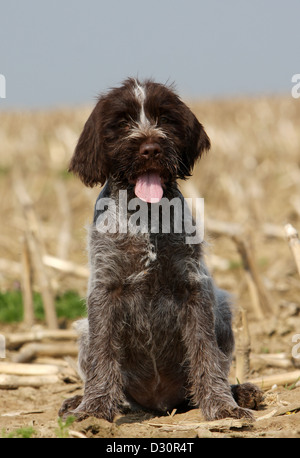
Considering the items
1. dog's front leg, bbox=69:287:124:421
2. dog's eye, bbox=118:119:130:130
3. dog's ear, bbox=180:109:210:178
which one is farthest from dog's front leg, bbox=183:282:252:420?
dog's eye, bbox=118:119:130:130

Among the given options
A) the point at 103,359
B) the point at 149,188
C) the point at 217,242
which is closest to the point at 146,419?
the point at 103,359

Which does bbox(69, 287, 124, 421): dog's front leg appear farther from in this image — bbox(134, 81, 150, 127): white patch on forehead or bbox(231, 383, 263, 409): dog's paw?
bbox(134, 81, 150, 127): white patch on forehead

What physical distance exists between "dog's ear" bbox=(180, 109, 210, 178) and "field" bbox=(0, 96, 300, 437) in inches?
41.1

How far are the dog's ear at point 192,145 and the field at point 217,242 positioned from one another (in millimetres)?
1044

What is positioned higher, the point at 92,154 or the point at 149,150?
the point at 92,154

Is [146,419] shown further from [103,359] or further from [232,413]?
[232,413]

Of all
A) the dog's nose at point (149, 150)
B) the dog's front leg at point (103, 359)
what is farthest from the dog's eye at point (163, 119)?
the dog's front leg at point (103, 359)

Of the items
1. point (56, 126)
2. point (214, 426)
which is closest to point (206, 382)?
point (214, 426)

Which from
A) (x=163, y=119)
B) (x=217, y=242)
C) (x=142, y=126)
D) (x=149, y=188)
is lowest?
(x=149, y=188)

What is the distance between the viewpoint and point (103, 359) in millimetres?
5797

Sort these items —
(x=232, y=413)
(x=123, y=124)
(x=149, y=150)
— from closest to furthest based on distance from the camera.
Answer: (x=149, y=150) < (x=232, y=413) < (x=123, y=124)

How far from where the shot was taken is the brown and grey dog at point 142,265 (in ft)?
18.8

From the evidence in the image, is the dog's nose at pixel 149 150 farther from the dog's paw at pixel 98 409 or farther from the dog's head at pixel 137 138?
the dog's paw at pixel 98 409

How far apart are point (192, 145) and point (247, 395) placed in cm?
223
